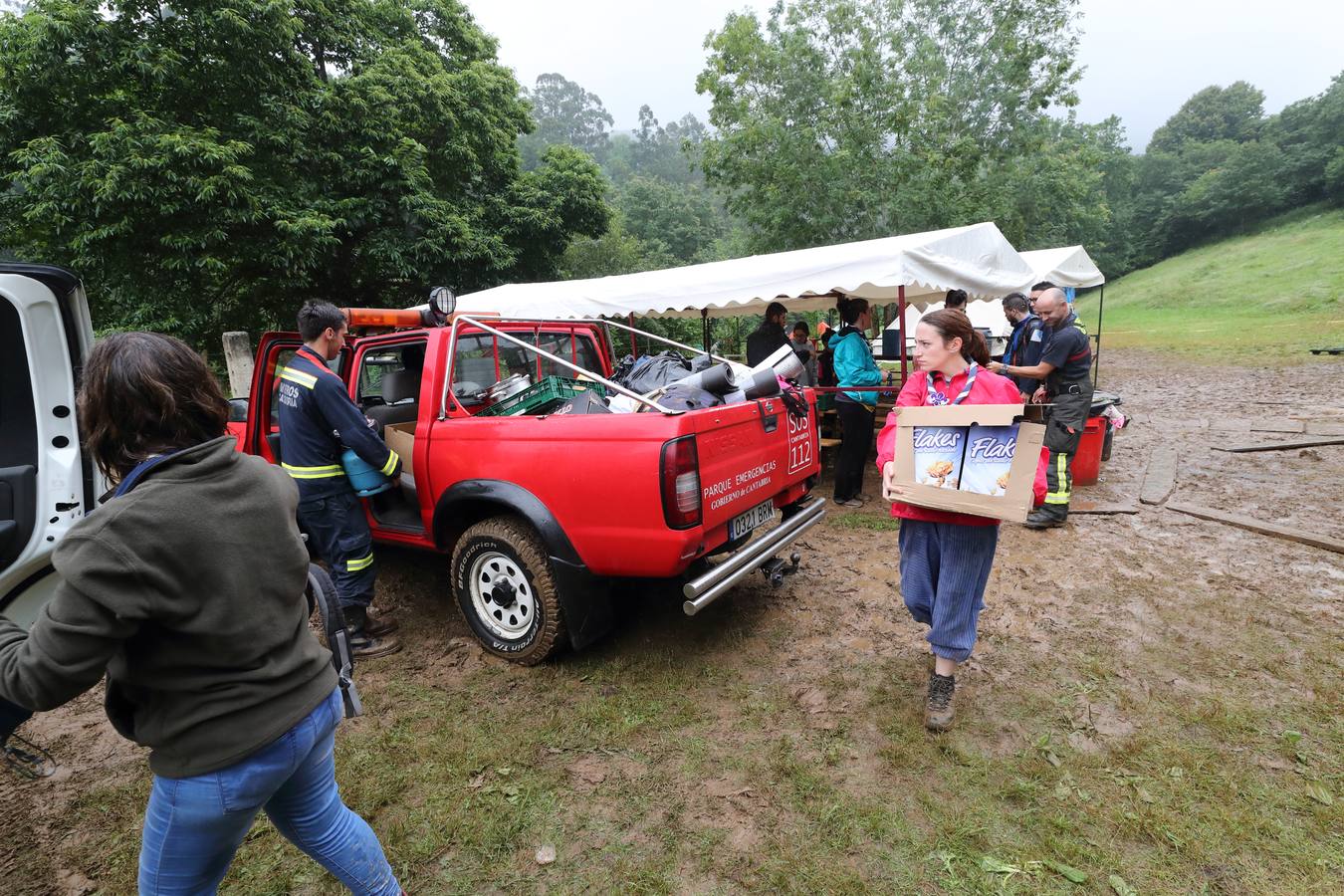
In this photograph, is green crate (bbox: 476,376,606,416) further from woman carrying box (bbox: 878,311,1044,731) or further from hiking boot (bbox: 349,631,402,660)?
woman carrying box (bbox: 878,311,1044,731)

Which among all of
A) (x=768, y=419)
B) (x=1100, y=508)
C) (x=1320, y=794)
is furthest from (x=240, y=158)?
(x=1320, y=794)

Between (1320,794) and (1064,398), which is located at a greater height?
(1064,398)

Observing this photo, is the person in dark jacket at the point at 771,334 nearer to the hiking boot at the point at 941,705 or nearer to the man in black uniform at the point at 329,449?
the man in black uniform at the point at 329,449

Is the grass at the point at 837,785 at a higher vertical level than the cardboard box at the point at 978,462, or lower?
lower

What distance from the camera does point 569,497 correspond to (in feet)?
9.39

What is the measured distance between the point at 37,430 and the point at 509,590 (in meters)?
1.95

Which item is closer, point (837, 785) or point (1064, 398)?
point (837, 785)

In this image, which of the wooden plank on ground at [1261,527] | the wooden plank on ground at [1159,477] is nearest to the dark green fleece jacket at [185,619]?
the wooden plank on ground at [1261,527]

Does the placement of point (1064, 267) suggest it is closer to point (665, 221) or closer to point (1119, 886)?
point (1119, 886)

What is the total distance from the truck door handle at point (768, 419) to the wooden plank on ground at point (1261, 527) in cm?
405

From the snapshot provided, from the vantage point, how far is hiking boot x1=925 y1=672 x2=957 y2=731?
262 cm

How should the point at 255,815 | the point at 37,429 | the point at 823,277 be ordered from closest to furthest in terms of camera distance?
the point at 255,815, the point at 37,429, the point at 823,277

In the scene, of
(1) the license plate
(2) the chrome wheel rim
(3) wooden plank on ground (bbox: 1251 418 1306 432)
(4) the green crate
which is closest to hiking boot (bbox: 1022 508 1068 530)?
(1) the license plate

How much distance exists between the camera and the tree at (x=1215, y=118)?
5800 centimetres
